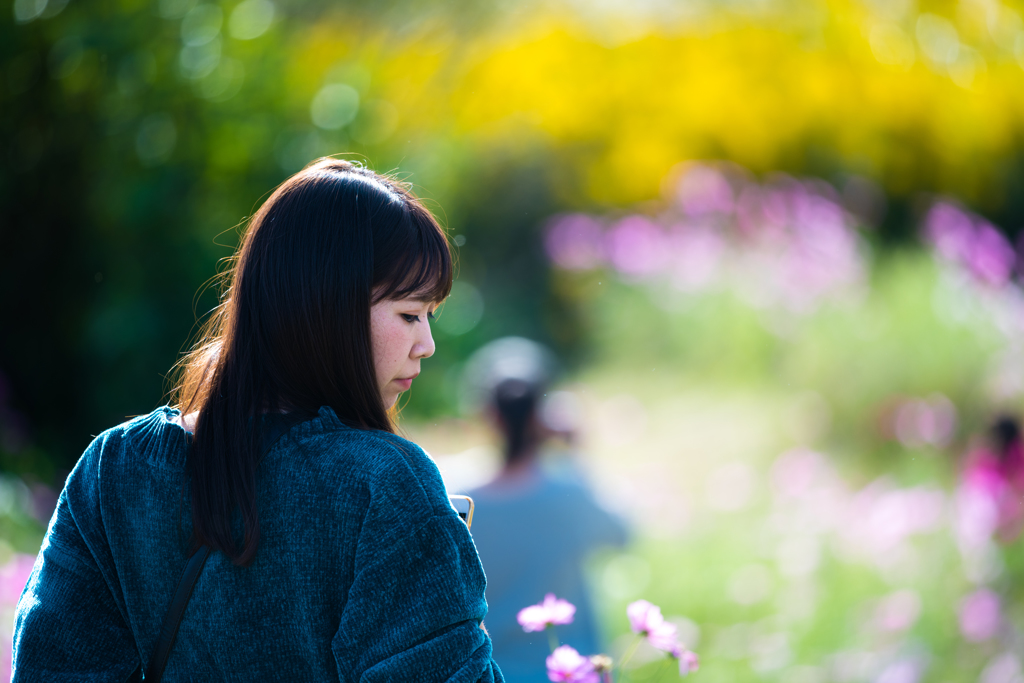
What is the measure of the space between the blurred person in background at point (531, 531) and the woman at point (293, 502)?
1.07 metres

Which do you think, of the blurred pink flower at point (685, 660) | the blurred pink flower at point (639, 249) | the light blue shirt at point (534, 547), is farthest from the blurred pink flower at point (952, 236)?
the blurred pink flower at point (685, 660)

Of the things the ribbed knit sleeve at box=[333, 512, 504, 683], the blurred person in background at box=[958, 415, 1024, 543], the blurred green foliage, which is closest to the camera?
the ribbed knit sleeve at box=[333, 512, 504, 683]

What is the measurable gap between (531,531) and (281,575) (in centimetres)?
130

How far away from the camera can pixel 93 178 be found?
4.72 metres


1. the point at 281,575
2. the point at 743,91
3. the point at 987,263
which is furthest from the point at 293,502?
the point at 743,91

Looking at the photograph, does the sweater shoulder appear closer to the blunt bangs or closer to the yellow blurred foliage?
the blunt bangs

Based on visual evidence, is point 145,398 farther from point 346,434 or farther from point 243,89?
point 346,434

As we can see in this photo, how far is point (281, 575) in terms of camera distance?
80 cm

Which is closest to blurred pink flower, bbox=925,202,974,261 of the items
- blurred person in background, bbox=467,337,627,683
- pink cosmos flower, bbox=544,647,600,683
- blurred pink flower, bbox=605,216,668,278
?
blurred pink flower, bbox=605,216,668,278

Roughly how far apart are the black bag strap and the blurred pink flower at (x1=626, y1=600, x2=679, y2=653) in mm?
496

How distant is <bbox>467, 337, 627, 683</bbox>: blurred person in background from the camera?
1941 mm

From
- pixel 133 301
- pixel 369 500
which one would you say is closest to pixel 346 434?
pixel 369 500

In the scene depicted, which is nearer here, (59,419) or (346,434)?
(346,434)

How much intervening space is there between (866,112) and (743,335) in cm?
464
